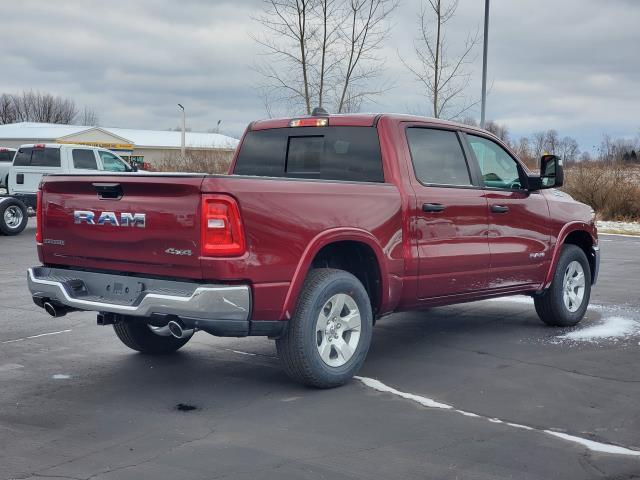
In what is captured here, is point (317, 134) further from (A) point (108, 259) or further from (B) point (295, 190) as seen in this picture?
(A) point (108, 259)

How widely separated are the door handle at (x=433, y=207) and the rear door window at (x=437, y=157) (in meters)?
0.20

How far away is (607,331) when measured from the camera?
8000mm

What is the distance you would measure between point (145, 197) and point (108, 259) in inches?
21.7

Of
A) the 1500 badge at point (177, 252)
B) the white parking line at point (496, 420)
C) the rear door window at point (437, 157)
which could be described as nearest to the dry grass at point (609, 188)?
the rear door window at point (437, 157)

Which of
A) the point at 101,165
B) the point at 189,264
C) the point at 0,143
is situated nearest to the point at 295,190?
the point at 189,264

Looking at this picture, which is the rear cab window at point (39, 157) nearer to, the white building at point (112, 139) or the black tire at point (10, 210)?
the black tire at point (10, 210)

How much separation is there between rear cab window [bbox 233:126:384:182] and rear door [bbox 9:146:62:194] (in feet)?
47.7

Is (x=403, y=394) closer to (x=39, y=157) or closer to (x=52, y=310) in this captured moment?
(x=52, y=310)

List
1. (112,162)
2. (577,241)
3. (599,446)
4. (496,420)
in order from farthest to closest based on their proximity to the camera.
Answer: (112,162), (577,241), (496,420), (599,446)

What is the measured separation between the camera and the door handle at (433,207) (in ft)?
21.2

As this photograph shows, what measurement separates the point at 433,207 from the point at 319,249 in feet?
4.26

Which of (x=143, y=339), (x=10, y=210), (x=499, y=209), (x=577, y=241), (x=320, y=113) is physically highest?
(x=320, y=113)

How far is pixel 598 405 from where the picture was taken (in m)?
5.44

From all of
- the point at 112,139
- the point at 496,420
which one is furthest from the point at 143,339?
the point at 112,139
